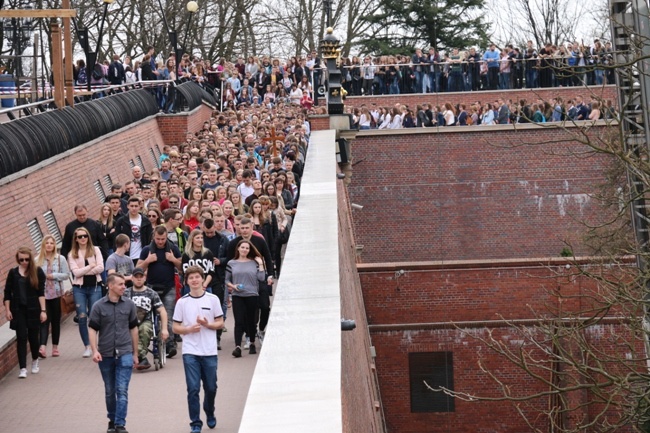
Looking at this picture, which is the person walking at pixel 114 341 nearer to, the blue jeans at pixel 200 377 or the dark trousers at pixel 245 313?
the blue jeans at pixel 200 377

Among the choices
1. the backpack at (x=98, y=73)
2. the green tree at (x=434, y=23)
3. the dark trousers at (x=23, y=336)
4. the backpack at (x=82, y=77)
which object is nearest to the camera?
the dark trousers at (x=23, y=336)

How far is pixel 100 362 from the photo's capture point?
10742mm

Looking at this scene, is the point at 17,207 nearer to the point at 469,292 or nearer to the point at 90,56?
the point at 90,56

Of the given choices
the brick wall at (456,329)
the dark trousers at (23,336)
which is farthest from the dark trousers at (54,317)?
the brick wall at (456,329)

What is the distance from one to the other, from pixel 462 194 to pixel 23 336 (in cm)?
2753

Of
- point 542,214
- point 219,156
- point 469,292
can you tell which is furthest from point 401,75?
point 219,156

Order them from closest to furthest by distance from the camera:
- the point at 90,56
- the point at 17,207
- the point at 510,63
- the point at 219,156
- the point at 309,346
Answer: the point at 309,346
the point at 17,207
the point at 219,156
the point at 90,56
the point at 510,63

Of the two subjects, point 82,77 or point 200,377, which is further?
point 82,77

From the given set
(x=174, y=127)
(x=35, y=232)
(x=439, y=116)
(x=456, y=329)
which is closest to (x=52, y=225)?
(x=35, y=232)

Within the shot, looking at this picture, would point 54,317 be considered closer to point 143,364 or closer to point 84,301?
point 84,301

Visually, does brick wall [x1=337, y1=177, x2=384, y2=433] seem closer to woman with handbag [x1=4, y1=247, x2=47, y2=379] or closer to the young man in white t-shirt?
the young man in white t-shirt

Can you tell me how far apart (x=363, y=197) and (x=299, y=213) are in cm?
2416

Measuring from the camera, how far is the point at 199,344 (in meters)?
10.6

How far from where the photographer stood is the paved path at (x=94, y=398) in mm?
10844
